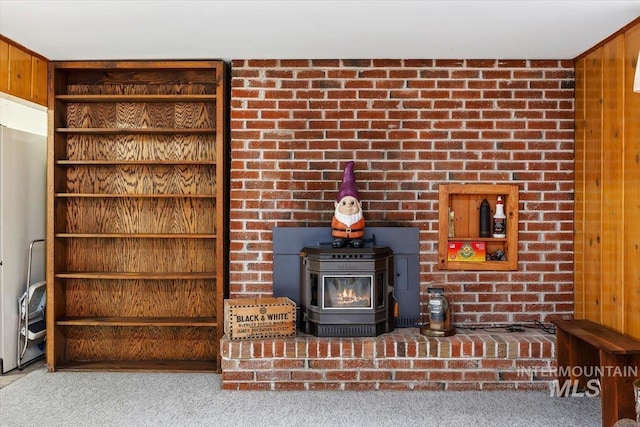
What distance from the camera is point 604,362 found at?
2.80 metres

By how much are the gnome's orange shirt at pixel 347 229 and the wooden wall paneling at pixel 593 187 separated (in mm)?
1574

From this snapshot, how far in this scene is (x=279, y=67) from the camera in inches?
151

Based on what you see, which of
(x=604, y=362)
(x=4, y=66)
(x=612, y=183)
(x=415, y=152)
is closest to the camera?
(x=604, y=362)

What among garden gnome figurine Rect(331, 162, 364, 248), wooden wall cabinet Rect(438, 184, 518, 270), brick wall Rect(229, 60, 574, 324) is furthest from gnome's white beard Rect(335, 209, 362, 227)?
wooden wall cabinet Rect(438, 184, 518, 270)

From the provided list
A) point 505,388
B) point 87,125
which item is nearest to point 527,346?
point 505,388

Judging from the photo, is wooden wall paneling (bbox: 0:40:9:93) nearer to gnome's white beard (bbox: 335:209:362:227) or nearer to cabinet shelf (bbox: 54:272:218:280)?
cabinet shelf (bbox: 54:272:218:280)

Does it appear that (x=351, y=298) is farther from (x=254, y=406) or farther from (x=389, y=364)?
(x=254, y=406)

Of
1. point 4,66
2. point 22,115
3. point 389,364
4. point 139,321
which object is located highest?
point 4,66

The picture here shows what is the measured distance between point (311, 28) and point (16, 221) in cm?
256

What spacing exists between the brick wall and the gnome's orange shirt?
23 cm

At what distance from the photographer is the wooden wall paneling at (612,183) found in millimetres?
3188

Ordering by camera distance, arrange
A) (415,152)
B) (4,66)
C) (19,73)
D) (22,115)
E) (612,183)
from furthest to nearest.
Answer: (22,115)
(415,152)
(19,73)
(4,66)
(612,183)

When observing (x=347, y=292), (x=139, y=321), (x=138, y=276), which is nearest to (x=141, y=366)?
(x=139, y=321)

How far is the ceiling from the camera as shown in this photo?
2.83 meters
